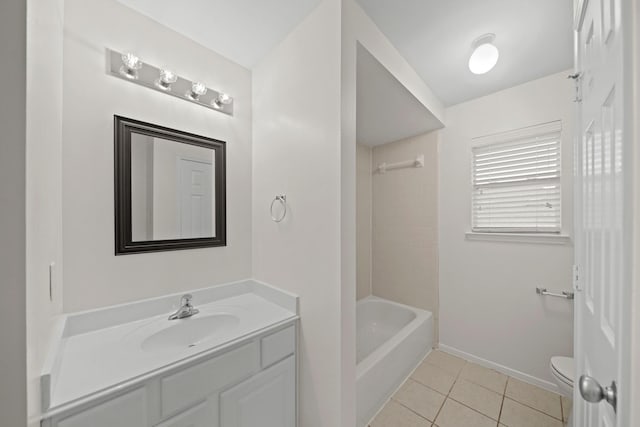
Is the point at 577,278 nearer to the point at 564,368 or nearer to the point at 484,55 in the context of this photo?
the point at 564,368

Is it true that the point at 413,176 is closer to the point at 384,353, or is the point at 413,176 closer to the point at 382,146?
the point at 382,146

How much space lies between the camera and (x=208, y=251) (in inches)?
63.1

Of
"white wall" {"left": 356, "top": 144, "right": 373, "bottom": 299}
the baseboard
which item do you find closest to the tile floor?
the baseboard

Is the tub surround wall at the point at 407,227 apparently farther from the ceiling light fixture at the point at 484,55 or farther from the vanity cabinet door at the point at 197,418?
the vanity cabinet door at the point at 197,418

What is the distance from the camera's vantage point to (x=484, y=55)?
142cm

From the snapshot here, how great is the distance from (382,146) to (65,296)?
9.91 ft

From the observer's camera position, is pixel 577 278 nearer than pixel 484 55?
Yes

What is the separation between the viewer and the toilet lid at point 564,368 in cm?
142

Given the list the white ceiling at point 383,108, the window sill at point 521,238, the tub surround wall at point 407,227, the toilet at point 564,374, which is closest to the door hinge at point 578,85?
the white ceiling at point 383,108

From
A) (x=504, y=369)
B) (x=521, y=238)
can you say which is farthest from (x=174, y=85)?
(x=504, y=369)

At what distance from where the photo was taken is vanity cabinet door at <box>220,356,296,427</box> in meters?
1.10

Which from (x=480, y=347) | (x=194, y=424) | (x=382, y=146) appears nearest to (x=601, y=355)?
(x=194, y=424)

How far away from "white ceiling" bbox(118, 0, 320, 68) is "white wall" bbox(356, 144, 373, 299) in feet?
5.40

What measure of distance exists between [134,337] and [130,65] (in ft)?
4.76
